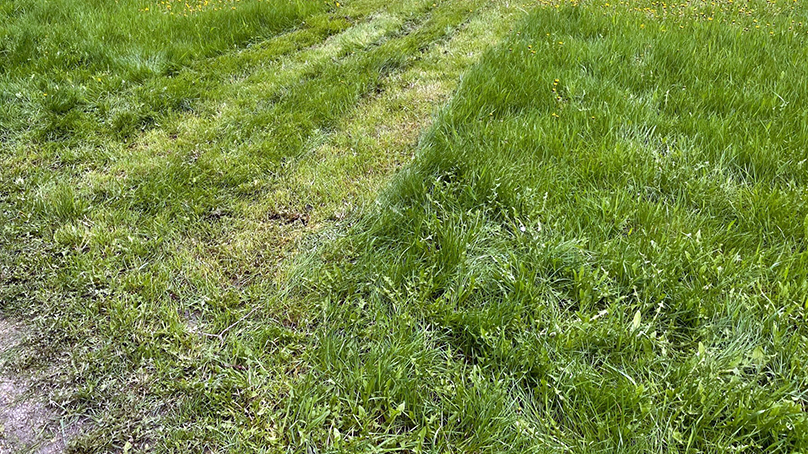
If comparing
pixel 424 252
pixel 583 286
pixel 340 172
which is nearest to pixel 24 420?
pixel 424 252

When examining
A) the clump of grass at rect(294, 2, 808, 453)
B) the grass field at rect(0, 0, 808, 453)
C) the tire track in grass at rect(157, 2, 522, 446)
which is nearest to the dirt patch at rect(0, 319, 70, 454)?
the grass field at rect(0, 0, 808, 453)

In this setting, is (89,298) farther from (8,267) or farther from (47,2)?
(47,2)

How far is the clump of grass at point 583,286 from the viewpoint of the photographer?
1.67 meters

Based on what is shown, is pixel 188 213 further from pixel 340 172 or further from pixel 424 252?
pixel 424 252

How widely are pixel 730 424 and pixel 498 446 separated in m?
0.80

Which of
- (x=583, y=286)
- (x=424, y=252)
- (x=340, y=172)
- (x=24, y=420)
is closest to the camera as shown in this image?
(x=24, y=420)

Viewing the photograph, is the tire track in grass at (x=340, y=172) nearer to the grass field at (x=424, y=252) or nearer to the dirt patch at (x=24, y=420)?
the grass field at (x=424, y=252)

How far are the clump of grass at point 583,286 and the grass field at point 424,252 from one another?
1cm

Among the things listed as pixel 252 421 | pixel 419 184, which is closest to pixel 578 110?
pixel 419 184

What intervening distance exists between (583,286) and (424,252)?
2.66 feet

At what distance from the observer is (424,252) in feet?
7.99

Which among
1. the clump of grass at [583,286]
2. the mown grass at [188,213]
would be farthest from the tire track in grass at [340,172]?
the clump of grass at [583,286]

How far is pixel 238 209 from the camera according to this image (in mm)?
3008

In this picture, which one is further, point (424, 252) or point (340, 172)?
point (340, 172)
